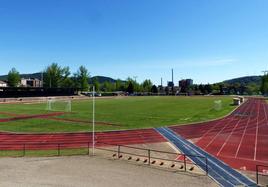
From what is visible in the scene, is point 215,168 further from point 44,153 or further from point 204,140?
point 44,153

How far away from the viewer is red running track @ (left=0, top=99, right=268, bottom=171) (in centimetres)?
Answer: 2094

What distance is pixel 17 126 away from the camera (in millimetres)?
34156

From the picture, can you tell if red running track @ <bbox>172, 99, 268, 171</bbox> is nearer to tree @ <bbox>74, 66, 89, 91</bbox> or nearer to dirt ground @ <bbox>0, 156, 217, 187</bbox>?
dirt ground @ <bbox>0, 156, 217, 187</bbox>

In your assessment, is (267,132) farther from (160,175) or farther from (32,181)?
(32,181)

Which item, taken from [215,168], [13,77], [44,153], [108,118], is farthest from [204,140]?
[13,77]

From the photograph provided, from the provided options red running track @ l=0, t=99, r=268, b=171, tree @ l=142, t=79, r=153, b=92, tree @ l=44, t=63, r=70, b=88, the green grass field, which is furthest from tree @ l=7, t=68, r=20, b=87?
red running track @ l=0, t=99, r=268, b=171

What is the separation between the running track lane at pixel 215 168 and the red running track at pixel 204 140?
83 cm

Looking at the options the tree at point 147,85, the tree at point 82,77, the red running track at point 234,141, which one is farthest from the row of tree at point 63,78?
the red running track at point 234,141

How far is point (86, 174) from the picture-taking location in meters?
15.2

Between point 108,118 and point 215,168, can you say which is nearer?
point 215,168

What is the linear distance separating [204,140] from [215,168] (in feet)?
30.9

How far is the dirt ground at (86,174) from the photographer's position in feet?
45.1

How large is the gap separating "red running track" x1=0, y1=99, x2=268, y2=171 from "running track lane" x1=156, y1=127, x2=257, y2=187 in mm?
832

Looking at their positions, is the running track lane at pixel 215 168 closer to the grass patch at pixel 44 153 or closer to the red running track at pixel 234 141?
the red running track at pixel 234 141
